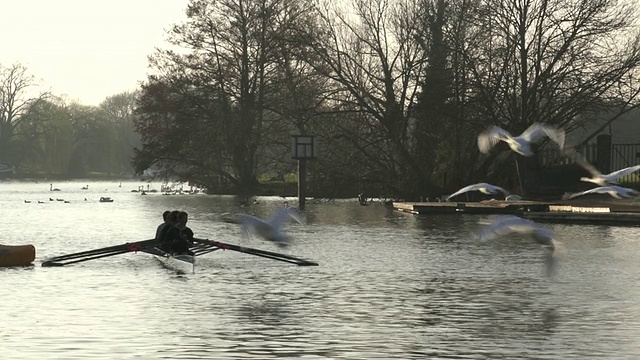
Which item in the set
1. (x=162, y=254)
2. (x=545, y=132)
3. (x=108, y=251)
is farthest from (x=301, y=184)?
(x=162, y=254)

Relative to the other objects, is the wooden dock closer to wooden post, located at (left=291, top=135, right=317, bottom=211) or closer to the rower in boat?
wooden post, located at (left=291, top=135, right=317, bottom=211)

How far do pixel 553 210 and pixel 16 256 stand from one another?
26.3 m

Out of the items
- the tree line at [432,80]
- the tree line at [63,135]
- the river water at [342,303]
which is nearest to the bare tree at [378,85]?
the tree line at [432,80]

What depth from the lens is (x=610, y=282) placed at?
78.0 ft

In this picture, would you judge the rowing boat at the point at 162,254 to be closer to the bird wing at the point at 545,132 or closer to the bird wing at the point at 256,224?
the bird wing at the point at 256,224

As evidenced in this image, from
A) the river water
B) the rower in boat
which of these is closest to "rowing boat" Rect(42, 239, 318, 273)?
the rower in boat

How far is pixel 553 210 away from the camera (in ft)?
159

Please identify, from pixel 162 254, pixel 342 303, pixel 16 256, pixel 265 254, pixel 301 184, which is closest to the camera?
pixel 342 303

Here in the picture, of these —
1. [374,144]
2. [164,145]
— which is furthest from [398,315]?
[164,145]

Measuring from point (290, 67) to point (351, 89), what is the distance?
11.0m

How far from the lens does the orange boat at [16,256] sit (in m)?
27.7

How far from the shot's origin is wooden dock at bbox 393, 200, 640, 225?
43.7 m

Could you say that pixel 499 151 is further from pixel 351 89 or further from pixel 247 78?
pixel 247 78

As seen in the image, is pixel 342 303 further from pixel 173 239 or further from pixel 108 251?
pixel 108 251
